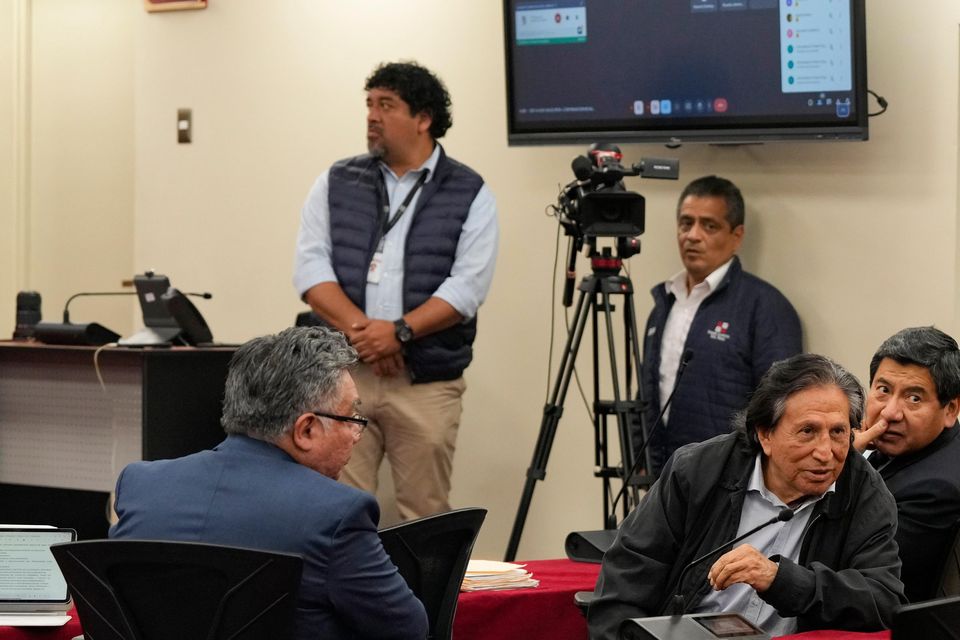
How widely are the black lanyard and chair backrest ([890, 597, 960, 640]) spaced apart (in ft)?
9.83

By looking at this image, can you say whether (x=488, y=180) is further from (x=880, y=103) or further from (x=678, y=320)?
(x=880, y=103)

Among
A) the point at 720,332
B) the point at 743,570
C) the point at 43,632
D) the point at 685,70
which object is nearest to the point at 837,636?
the point at 743,570

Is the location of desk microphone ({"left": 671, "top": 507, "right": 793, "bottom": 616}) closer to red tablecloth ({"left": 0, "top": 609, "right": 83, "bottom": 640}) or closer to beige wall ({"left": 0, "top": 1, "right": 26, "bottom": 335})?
red tablecloth ({"left": 0, "top": 609, "right": 83, "bottom": 640})

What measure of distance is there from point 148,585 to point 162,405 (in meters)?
2.54

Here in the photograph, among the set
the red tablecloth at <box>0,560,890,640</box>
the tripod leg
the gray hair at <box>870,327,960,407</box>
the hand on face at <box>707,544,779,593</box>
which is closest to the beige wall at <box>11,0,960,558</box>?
the tripod leg

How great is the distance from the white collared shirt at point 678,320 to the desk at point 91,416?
57.9 inches

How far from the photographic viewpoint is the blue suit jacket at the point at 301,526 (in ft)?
6.98

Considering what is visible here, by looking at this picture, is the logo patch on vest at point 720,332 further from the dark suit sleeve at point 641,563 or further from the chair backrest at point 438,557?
the chair backrest at point 438,557

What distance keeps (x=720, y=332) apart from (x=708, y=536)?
2.06 meters

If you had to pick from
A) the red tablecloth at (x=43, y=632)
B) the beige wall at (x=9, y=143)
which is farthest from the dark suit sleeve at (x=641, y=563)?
the beige wall at (x=9, y=143)

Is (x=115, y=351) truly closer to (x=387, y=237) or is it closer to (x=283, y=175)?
(x=387, y=237)

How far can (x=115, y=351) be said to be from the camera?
4.51 meters

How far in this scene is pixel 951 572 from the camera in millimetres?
2867

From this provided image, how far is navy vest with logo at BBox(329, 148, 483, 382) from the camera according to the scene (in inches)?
179
